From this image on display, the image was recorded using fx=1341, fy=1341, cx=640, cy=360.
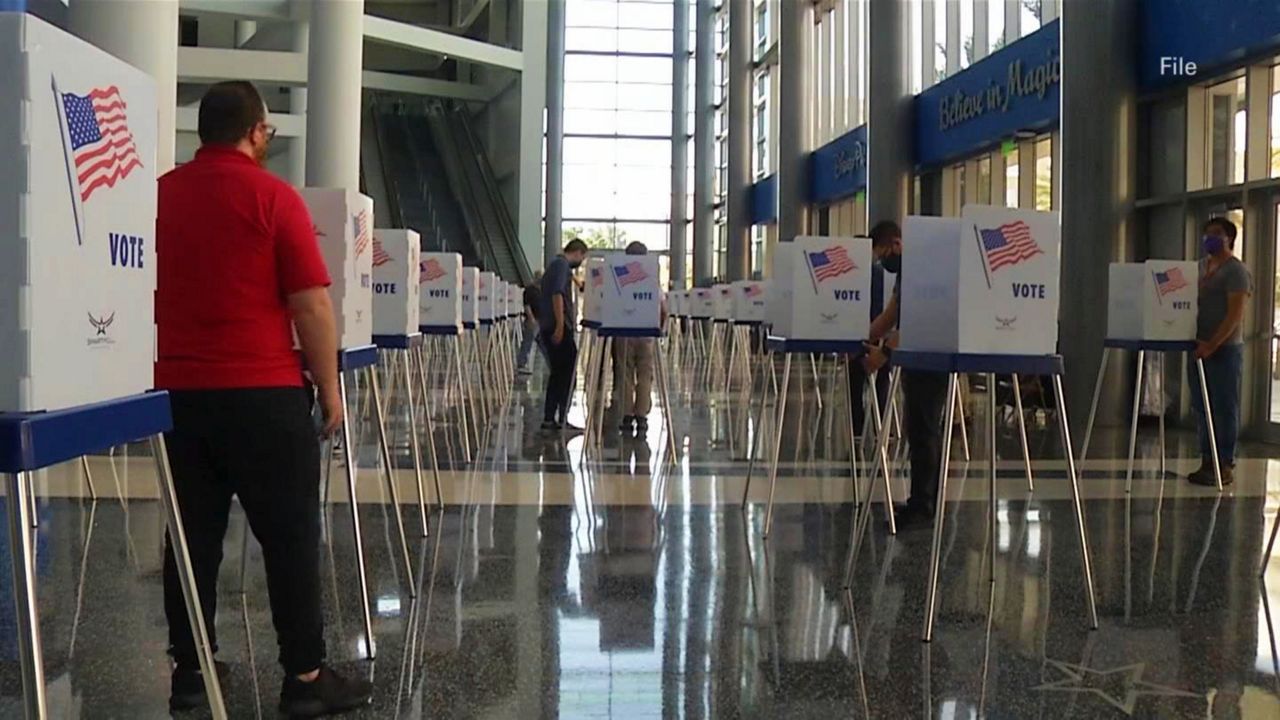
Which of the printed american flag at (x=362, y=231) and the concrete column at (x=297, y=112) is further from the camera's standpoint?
the concrete column at (x=297, y=112)

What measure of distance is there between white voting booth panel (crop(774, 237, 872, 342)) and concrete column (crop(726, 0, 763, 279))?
26737 millimetres

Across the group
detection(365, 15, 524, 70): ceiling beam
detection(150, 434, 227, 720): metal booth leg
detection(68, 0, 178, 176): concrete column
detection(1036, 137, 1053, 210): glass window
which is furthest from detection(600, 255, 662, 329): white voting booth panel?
detection(365, 15, 524, 70): ceiling beam

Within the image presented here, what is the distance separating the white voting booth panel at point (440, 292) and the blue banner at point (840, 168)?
14003mm

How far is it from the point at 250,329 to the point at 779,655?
6.43ft

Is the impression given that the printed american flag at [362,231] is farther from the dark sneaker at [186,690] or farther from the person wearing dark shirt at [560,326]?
the person wearing dark shirt at [560,326]

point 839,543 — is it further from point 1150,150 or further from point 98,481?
point 1150,150

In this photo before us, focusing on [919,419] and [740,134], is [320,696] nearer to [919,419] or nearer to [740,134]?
[919,419]

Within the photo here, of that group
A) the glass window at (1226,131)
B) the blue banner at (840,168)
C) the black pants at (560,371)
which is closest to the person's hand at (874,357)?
the black pants at (560,371)

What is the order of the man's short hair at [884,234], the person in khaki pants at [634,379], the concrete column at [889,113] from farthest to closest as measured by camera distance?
the concrete column at [889,113] → the person in khaki pants at [634,379] → the man's short hair at [884,234]

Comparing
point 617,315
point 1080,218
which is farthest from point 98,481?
point 1080,218

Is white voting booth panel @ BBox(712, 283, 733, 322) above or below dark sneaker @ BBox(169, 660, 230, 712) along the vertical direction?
above

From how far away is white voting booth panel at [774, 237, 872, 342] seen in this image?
668 cm

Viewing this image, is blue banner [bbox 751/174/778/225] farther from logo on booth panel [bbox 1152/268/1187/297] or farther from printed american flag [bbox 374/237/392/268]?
printed american flag [bbox 374/237/392/268]

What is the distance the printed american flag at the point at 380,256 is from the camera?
6859 millimetres
